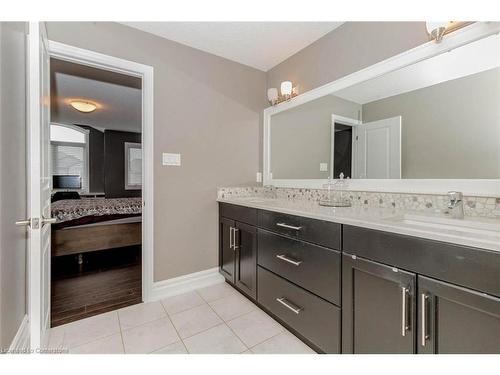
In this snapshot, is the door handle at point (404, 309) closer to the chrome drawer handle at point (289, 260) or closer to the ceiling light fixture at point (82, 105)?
the chrome drawer handle at point (289, 260)

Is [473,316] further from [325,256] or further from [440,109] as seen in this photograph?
[440,109]

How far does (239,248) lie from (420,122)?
164 centimetres

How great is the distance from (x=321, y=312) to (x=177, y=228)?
144 centimetres

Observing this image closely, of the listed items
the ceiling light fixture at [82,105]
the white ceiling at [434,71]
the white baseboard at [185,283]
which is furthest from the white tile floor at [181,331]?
the ceiling light fixture at [82,105]

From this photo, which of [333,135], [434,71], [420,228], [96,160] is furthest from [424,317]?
[96,160]

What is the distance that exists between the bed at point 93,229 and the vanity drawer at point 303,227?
2079mm

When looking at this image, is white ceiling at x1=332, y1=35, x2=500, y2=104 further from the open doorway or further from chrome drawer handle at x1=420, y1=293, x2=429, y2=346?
the open doorway

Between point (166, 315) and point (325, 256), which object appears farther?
point (166, 315)

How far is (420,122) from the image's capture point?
147 centimetres

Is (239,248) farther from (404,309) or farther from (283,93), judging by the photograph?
(283,93)

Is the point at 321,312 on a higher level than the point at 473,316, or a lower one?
lower

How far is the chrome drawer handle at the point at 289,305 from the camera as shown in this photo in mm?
1453

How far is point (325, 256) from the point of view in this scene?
1293 millimetres
